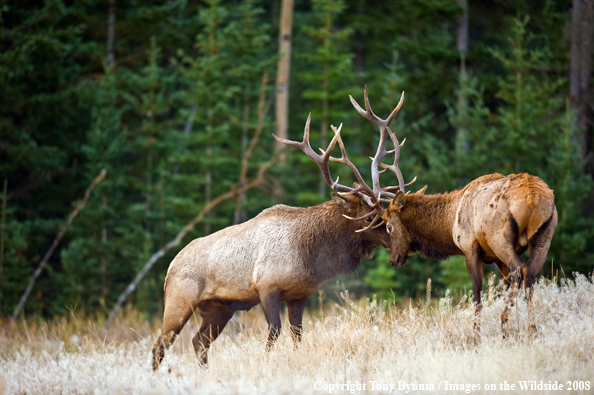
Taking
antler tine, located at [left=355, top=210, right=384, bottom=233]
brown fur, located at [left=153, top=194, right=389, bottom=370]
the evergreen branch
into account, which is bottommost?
the evergreen branch

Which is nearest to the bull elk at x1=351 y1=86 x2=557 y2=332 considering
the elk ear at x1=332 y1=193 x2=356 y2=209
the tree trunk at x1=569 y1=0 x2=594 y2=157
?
the elk ear at x1=332 y1=193 x2=356 y2=209

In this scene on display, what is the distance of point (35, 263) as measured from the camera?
58.3 ft

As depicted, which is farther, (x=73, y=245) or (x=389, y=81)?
(x=389, y=81)

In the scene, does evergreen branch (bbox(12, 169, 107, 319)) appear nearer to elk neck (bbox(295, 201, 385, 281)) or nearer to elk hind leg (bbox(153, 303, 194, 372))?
elk hind leg (bbox(153, 303, 194, 372))

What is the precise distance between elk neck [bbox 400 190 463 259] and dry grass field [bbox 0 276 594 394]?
89cm

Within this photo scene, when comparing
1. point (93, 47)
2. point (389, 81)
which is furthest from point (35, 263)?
point (389, 81)

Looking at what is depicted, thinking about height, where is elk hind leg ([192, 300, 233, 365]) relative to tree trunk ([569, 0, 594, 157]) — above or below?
below

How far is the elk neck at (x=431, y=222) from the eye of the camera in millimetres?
7395

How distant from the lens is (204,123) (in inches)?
732

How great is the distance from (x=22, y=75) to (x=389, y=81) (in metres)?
10.0

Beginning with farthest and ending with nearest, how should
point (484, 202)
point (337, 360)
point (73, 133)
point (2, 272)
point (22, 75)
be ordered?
point (73, 133)
point (22, 75)
point (2, 272)
point (484, 202)
point (337, 360)

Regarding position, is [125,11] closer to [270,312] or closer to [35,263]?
[35,263]

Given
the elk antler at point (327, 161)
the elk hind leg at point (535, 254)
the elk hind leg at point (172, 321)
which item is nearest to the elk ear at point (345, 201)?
the elk antler at point (327, 161)

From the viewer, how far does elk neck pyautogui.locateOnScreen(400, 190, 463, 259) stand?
7.39 meters
